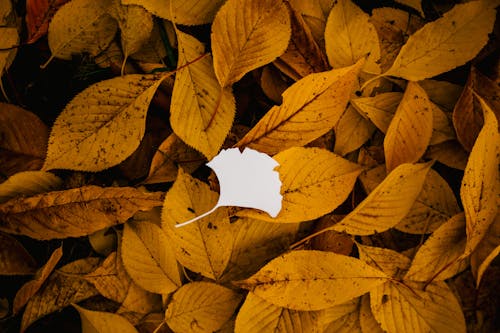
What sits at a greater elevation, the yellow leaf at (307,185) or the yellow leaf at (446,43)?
the yellow leaf at (446,43)

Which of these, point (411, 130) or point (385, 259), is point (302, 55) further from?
point (385, 259)

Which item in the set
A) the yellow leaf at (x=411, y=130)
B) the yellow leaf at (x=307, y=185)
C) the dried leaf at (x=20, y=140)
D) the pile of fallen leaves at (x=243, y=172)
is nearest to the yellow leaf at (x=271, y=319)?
the pile of fallen leaves at (x=243, y=172)

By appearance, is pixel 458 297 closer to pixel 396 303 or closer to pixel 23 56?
pixel 396 303

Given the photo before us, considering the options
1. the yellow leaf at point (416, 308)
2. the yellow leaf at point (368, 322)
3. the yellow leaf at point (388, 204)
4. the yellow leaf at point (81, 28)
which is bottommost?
the yellow leaf at point (368, 322)

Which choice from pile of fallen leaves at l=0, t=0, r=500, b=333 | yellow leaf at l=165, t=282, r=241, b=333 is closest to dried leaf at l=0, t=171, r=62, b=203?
pile of fallen leaves at l=0, t=0, r=500, b=333

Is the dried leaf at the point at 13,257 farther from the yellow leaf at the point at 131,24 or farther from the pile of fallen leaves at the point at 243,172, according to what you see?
the yellow leaf at the point at 131,24

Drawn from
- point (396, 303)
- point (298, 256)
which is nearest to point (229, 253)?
point (298, 256)
